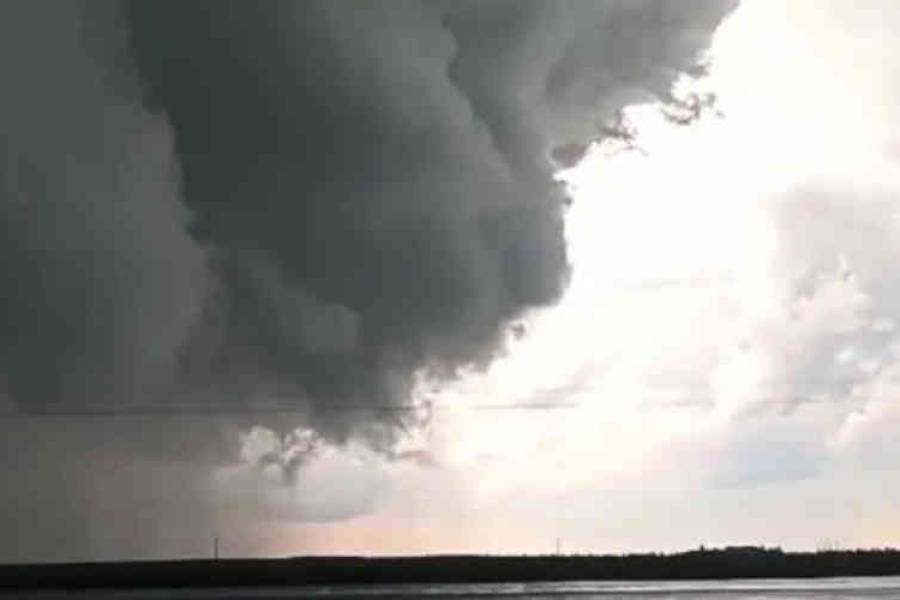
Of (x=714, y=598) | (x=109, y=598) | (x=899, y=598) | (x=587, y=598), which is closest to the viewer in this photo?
(x=899, y=598)

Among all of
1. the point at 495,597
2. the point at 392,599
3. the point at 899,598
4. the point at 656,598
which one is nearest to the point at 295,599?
the point at 495,597

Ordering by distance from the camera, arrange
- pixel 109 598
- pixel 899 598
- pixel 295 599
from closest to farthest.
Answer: pixel 899 598
pixel 295 599
pixel 109 598

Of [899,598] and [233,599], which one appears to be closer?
[899,598]

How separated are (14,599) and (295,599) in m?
16.8

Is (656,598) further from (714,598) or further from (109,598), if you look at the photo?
(109,598)

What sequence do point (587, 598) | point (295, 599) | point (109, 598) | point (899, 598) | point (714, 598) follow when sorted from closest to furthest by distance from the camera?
1. point (899, 598)
2. point (714, 598)
3. point (587, 598)
4. point (295, 599)
5. point (109, 598)

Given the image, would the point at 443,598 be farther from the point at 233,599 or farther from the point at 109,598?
the point at 109,598

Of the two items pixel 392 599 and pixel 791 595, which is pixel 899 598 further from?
pixel 392 599

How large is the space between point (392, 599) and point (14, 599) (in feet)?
96.0

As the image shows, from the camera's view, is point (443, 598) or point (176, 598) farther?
point (176, 598)

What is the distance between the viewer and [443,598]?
299 ft

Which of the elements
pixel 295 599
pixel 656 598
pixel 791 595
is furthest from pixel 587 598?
pixel 295 599

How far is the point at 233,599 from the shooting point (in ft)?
335

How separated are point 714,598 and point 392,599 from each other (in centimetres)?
1572
